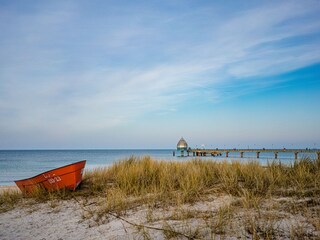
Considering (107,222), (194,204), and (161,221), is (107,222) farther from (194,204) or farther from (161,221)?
(194,204)

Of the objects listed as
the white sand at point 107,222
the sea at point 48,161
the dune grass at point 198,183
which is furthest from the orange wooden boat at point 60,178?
the sea at point 48,161

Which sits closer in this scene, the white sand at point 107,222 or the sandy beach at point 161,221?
the sandy beach at point 161,221

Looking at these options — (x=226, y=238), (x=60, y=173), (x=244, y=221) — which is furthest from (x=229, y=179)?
(x=60, y=173)

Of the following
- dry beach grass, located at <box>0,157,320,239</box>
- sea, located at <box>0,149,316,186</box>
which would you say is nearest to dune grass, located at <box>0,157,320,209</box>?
dry beach grass, located at <box>0,157,320,239</box>

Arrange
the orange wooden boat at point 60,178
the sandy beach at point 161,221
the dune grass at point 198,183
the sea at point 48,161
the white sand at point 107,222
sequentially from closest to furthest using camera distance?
the sandy beach at point 161,221, the white sand at point 107,222, the dune grass at point 198,183, the orange wooden boat at point 60,178, the sea at point 48,161

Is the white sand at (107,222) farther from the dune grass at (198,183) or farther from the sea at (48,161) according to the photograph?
A: the sea at (48,161)

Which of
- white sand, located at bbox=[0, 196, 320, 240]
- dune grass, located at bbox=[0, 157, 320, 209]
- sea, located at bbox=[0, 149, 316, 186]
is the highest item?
dune grass, located at bbox=[0, 157, 320, 209]

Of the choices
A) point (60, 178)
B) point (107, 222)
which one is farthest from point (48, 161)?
point (107, 222)

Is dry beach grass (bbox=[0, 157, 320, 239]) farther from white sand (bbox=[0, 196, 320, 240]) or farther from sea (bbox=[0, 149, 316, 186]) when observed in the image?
sea (bbox=[0, 149, 316, 186])

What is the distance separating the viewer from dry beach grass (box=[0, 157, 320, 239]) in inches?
130

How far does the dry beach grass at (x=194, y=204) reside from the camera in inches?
130

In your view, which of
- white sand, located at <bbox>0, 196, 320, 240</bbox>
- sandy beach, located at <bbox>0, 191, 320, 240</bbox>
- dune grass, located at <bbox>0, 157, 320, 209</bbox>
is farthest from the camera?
dune grass, located at <bbox>0, 157, 320, 209</bbox>

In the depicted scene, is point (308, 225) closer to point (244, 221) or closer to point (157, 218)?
point (244, 221)

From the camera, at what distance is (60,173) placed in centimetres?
654
